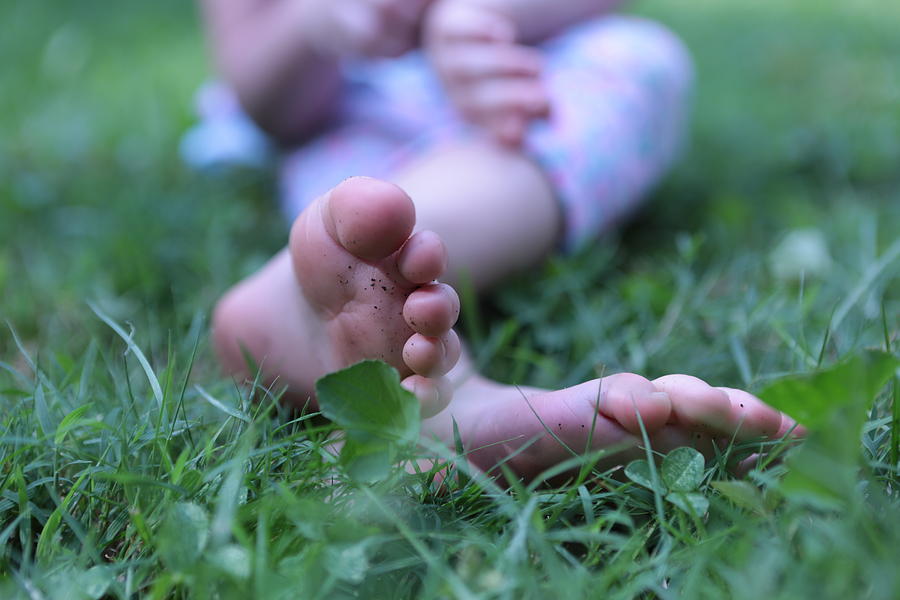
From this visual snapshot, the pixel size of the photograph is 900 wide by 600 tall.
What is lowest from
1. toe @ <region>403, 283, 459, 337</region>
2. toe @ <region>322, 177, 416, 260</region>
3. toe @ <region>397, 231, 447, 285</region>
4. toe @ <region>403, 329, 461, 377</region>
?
toe @ <region>403, 329, 461, 377</region>

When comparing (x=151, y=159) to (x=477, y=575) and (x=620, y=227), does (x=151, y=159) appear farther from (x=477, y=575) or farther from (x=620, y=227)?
(x=477, y=575)

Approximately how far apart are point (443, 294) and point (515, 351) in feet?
1.33

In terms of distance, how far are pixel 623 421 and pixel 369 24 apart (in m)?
0.87

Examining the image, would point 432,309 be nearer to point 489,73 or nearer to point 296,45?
point 489,73

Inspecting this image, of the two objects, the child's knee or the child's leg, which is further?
the child's knee

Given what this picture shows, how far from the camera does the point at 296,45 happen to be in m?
1.47

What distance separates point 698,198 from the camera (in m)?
1.67

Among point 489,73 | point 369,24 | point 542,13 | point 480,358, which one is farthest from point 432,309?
point 542,13

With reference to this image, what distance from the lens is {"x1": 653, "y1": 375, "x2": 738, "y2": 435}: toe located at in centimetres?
65

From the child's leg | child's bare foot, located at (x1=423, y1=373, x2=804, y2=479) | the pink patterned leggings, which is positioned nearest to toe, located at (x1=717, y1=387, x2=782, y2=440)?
child's bare foot, located at (x1=423, y1=373, x2=804, y2=479)

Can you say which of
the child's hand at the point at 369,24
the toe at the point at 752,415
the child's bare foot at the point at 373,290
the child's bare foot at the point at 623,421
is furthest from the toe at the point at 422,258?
the child's hand at the point at 369,24

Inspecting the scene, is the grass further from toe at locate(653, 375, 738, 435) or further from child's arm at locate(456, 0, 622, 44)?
child's arm at locate(456, 0, 622, 44)

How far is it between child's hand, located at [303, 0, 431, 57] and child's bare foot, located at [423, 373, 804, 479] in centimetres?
79

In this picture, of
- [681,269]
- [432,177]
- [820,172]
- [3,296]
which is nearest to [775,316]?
[681,269]
